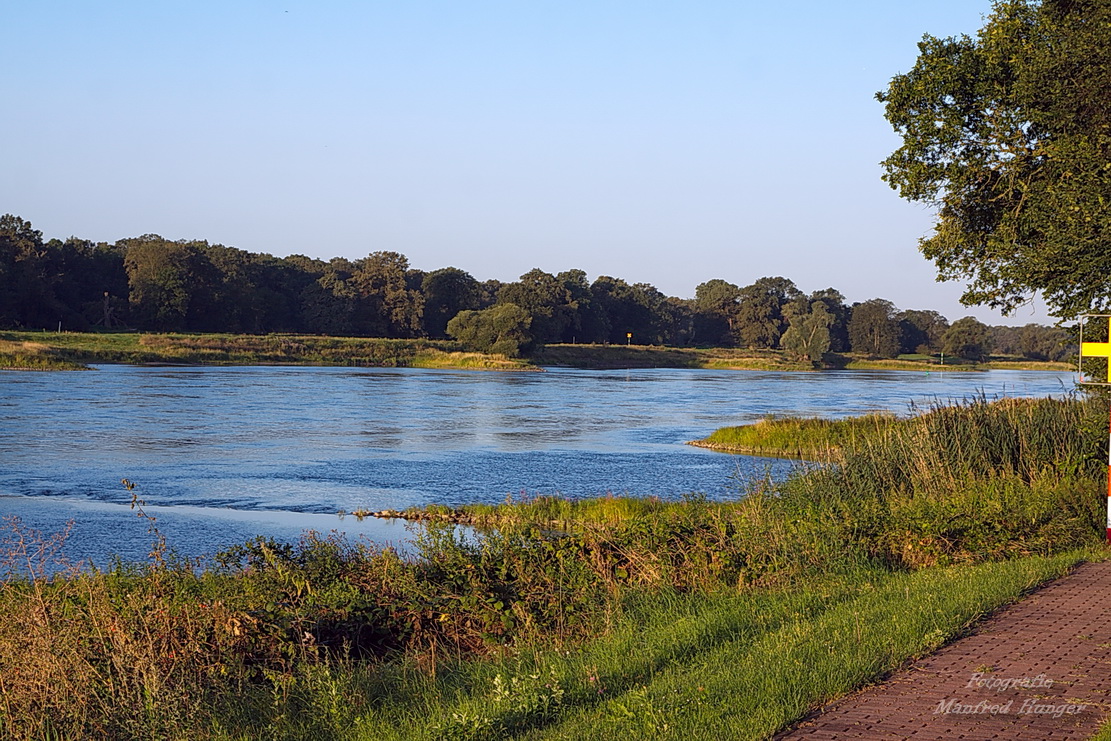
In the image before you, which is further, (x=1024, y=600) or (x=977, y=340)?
(x=977, y=340)

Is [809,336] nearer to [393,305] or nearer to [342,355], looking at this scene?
[393,305]

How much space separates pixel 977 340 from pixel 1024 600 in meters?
181

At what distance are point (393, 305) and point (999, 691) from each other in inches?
5337

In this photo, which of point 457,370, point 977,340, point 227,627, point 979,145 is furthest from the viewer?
point 977,340

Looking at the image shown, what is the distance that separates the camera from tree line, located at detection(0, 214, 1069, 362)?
115812mm

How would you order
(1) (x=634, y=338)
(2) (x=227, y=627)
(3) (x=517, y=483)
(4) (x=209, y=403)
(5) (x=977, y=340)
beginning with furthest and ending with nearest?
(5) (x=977, y=340)
(1) (x=634, y=338)
(4) (x=209, y=403)
(3) (x=517, y=483)
(2) (x=227, y=627)

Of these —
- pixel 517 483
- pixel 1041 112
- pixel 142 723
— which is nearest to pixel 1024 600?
pixel 142 723

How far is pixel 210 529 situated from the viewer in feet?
58.4

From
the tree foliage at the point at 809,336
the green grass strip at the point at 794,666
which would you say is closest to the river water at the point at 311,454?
the green grass strip at the point at 794,666

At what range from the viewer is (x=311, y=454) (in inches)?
1188

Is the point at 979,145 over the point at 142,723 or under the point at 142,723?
over

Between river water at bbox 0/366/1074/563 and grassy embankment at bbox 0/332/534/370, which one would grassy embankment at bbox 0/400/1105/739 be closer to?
river water at bbox 0/366/1074/563

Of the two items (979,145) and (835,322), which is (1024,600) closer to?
(979,145)

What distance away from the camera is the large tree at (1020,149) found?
13.6m
